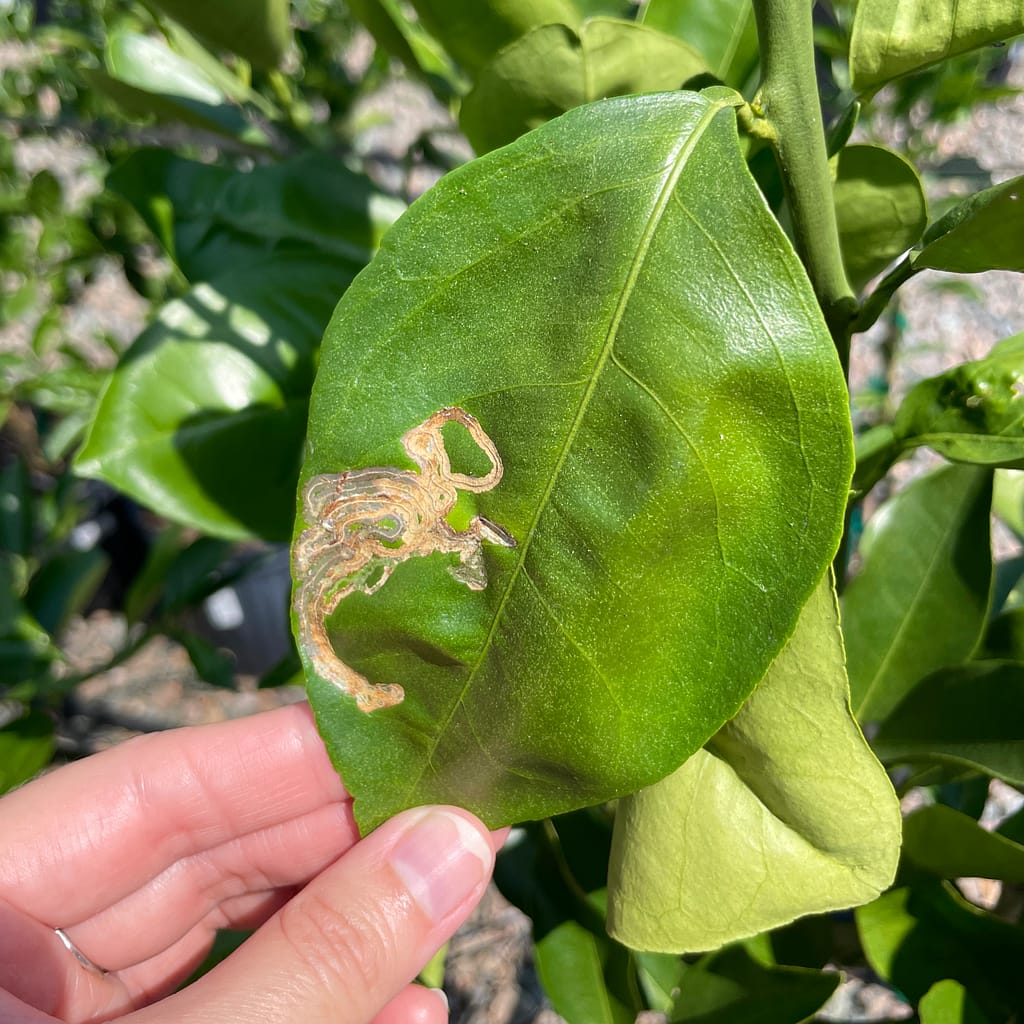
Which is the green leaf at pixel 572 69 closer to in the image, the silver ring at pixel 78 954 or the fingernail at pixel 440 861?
the fingernail at pixel 440 861

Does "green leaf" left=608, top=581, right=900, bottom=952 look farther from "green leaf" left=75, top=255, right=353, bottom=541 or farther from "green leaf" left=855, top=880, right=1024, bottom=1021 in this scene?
"green leaf" left=75, top=255, right=353, bottom=541

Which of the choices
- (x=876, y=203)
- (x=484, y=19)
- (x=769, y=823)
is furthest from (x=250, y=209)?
(x=769, y=823)

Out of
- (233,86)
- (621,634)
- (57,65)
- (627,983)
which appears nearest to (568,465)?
(621,634)

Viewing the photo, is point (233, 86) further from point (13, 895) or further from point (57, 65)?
point (13, 895)

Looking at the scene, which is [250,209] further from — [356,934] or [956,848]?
[956,848]

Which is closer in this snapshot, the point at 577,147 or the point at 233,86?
the point at 577,147

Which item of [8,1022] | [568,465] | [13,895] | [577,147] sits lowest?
[13,895]
